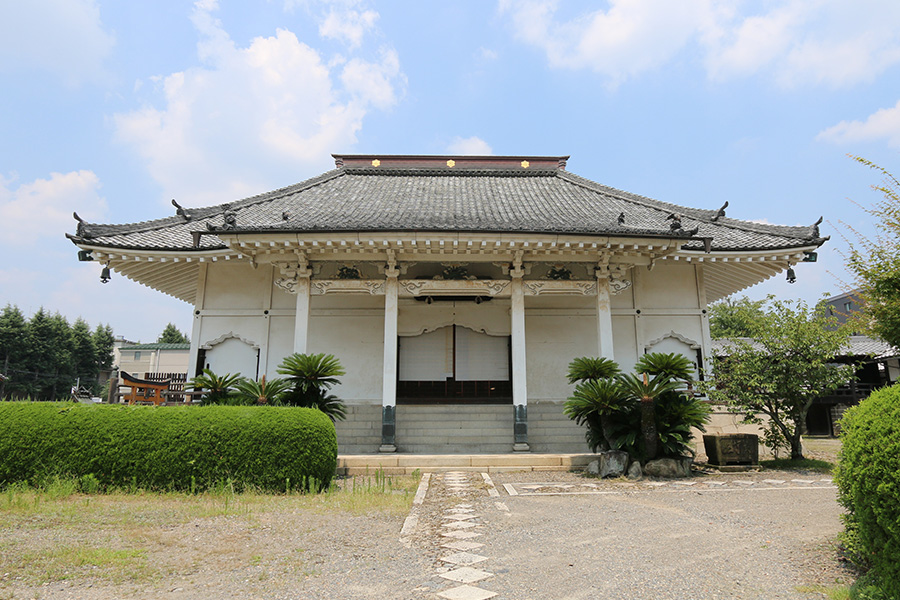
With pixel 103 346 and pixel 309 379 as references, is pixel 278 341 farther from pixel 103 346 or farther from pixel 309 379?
pixel 103 346

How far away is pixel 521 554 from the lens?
430cm

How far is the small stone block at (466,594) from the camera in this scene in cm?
330

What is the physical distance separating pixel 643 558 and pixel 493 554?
1184 mm

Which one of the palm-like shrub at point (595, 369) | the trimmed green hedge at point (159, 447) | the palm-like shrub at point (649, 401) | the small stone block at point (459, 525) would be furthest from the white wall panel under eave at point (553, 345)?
the small stone block at point (459, 525)

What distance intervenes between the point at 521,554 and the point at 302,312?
341 inches

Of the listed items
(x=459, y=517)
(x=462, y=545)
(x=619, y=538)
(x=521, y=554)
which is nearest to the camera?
(x=521, y=554)

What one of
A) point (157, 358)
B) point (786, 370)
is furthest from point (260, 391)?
point (157, 358)

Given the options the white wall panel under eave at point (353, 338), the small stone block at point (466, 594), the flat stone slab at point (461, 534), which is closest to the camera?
the small stone block at point (466, 594)

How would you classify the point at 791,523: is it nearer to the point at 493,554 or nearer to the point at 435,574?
the point at 493,554

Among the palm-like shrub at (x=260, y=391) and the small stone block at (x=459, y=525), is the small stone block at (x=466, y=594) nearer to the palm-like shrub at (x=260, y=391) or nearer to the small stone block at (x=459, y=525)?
the small stone block at (x=459, y=525)

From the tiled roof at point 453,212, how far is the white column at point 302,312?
1.40 m

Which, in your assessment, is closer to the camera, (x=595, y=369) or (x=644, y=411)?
(x=644, y=411)

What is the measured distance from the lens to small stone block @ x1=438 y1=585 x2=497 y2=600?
10.8 feet

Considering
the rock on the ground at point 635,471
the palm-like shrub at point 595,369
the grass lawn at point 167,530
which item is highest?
the palm-like shrub at point 595,369
